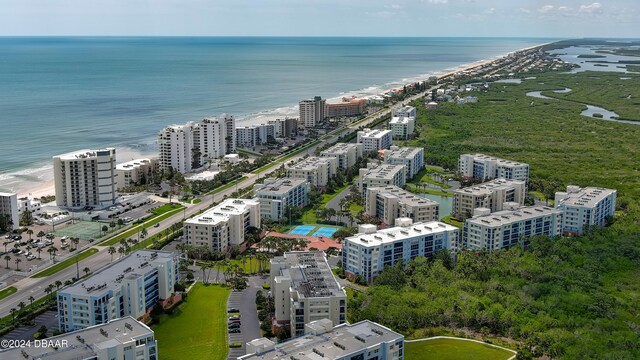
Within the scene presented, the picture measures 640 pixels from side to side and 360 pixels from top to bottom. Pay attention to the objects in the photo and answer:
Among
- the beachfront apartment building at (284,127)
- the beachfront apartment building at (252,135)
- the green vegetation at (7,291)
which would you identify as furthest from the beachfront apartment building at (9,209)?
the beachfront apartment building at (284,127)

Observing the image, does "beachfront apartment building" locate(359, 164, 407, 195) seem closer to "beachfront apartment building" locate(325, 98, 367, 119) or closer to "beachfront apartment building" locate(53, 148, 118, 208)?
"beachfront apartment building" locate(53, 148, 118, 208)

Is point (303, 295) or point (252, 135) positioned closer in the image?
point (303, 295)

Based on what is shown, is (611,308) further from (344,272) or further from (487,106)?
(487,106)

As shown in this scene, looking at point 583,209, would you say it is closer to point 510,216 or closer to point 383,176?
point 510,216

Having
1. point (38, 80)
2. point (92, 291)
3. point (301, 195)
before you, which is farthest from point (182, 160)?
point (38, 80)

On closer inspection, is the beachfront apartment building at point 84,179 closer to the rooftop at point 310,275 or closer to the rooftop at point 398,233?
the rooftop at point 310,275

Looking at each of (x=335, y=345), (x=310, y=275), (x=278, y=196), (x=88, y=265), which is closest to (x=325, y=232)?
(x=278, y=196)
